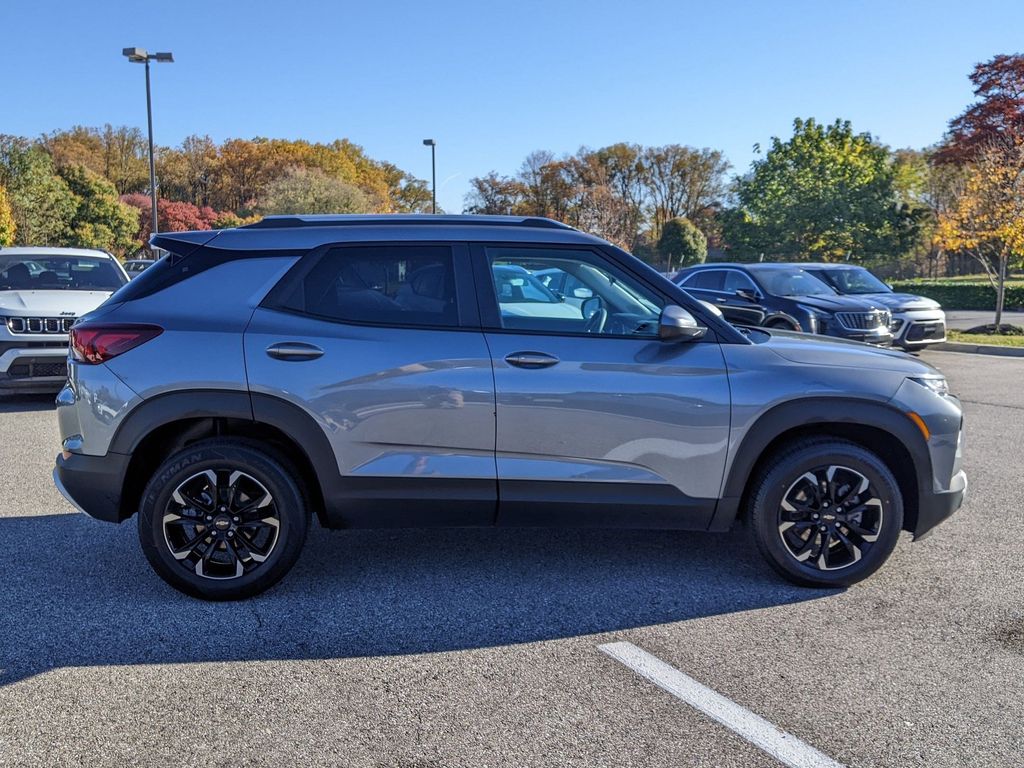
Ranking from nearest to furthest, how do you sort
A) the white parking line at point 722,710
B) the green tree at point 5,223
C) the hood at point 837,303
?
the white parking line at point 722,710 < the hood at point 837,303 < the green tree at point 5,223

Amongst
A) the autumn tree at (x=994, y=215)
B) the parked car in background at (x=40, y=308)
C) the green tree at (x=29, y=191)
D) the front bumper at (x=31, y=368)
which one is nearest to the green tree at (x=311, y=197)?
the green tree at (x=29, y=191)

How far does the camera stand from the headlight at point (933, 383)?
4.43 m

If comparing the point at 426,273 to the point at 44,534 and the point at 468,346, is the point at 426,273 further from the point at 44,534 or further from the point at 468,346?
the point at 44,534

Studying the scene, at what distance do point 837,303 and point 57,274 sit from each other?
10634 millimetres

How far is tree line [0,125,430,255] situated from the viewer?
4156cm

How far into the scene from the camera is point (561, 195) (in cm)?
7388

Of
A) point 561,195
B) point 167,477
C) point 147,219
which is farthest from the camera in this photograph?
point 561,195

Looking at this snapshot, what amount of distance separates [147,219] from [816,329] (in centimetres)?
6383

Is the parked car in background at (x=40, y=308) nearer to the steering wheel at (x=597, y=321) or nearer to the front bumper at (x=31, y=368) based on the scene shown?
the front bumper at (x=31, y=368)

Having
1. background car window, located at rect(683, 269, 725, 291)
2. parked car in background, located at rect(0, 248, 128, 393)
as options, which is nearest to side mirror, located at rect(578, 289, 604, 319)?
parked car in background, located at rect(0, 248, 128, 393)

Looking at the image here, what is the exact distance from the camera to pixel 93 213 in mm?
50594

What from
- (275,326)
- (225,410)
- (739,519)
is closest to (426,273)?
(275,326)

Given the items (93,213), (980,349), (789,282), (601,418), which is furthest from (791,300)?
(93,213)

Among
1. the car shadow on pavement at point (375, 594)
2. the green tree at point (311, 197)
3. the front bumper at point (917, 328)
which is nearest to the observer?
the car shadow on pavement at point (375, 594)
